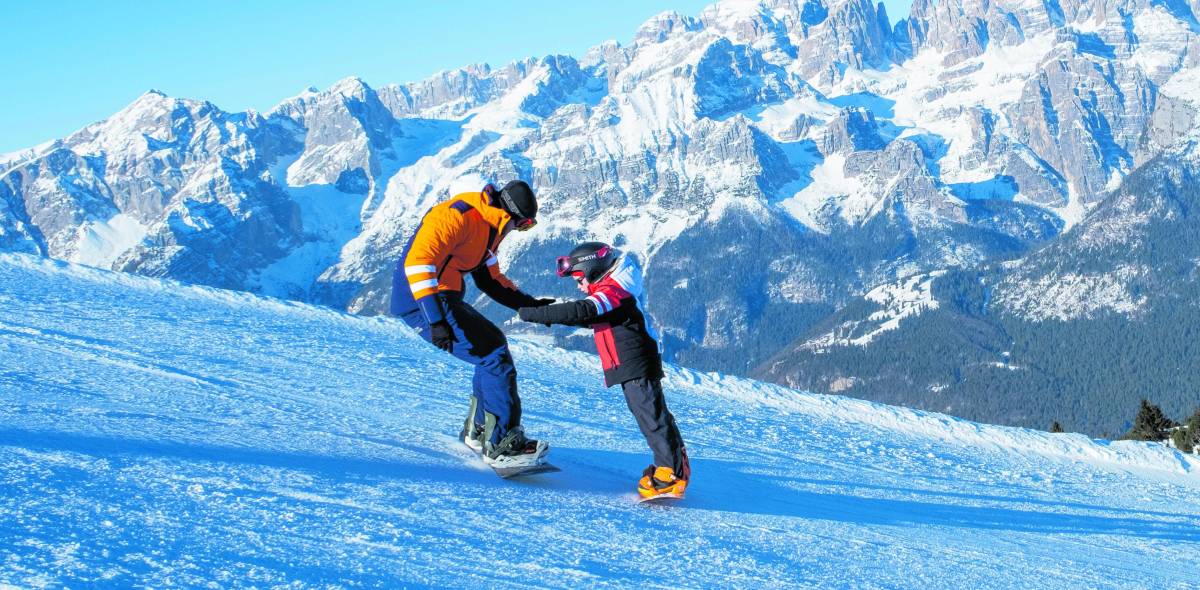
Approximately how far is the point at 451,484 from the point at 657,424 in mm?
1815

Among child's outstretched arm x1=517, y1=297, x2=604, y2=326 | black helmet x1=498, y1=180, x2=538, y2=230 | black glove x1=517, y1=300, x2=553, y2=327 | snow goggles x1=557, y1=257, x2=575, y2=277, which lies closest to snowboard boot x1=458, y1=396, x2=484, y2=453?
black glove x1=517, y1=300, x2=553, y2=327

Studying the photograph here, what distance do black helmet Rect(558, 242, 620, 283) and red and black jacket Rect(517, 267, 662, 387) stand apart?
4.9 inches

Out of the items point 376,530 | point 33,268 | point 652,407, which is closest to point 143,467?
→ point 376,530

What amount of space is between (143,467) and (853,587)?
14.7 feet

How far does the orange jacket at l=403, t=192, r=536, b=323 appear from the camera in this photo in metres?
7.95

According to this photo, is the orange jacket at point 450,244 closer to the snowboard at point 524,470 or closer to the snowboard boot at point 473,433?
the snowboard boot at point 473,433

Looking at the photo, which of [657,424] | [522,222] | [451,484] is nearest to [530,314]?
[522,222]

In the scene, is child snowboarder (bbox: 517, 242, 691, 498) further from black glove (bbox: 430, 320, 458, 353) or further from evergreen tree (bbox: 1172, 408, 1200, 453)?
evergreen tree (bbox: 1172, 408, 1200, 453)

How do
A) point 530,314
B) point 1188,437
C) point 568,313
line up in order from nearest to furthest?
point 568,313
point 530,314
point 1188,437

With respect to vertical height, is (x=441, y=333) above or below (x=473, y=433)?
above

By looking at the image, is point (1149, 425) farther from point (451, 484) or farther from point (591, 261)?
point (451, 484)

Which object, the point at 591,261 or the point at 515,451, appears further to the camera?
the point at 591,261

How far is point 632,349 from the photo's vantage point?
26.8 ft

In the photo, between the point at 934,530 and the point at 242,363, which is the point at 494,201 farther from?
the point at 242,363
